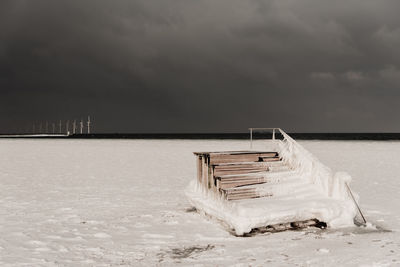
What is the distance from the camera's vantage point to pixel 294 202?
25.8ft

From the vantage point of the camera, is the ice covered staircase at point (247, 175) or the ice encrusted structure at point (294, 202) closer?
the ice encrusted structure at point (294, 202)

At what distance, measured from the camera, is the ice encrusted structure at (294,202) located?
7.27 meters

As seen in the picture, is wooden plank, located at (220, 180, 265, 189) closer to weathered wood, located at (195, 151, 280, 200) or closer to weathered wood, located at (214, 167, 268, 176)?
weathered wood, located at (195, 151, 280, 200)

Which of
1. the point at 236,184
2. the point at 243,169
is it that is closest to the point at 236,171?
the point at 243,169

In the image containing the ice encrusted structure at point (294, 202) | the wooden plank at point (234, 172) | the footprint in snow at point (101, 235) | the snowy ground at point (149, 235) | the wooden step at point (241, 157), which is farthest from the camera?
the wooden step at point (241, 157)

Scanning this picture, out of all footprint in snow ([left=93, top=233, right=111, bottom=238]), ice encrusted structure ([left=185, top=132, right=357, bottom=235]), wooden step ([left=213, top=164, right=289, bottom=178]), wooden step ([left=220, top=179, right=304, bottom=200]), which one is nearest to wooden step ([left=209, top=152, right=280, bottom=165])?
wooden step ([left=213, top=164, right=289, bottom=178])

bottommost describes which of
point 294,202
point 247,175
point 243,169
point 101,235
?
point 101,235

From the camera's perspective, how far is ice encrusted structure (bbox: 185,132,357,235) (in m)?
7.27

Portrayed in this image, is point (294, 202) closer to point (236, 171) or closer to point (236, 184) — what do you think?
point (236, 184)

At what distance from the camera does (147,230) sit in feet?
25.8

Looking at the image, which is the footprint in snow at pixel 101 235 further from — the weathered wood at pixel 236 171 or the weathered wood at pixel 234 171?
the weathered wood at pixel 236 171

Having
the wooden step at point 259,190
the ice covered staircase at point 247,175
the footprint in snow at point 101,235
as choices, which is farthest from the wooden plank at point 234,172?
the footprint in snow at point 101,235

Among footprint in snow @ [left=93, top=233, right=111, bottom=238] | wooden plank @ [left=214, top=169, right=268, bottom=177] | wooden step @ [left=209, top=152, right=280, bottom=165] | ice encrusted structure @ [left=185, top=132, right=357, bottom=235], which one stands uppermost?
wooden step @ [left=209, top=152, right=280, bottom=165]

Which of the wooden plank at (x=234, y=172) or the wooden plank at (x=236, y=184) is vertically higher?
the wooden plank at (x=234, y=172)
